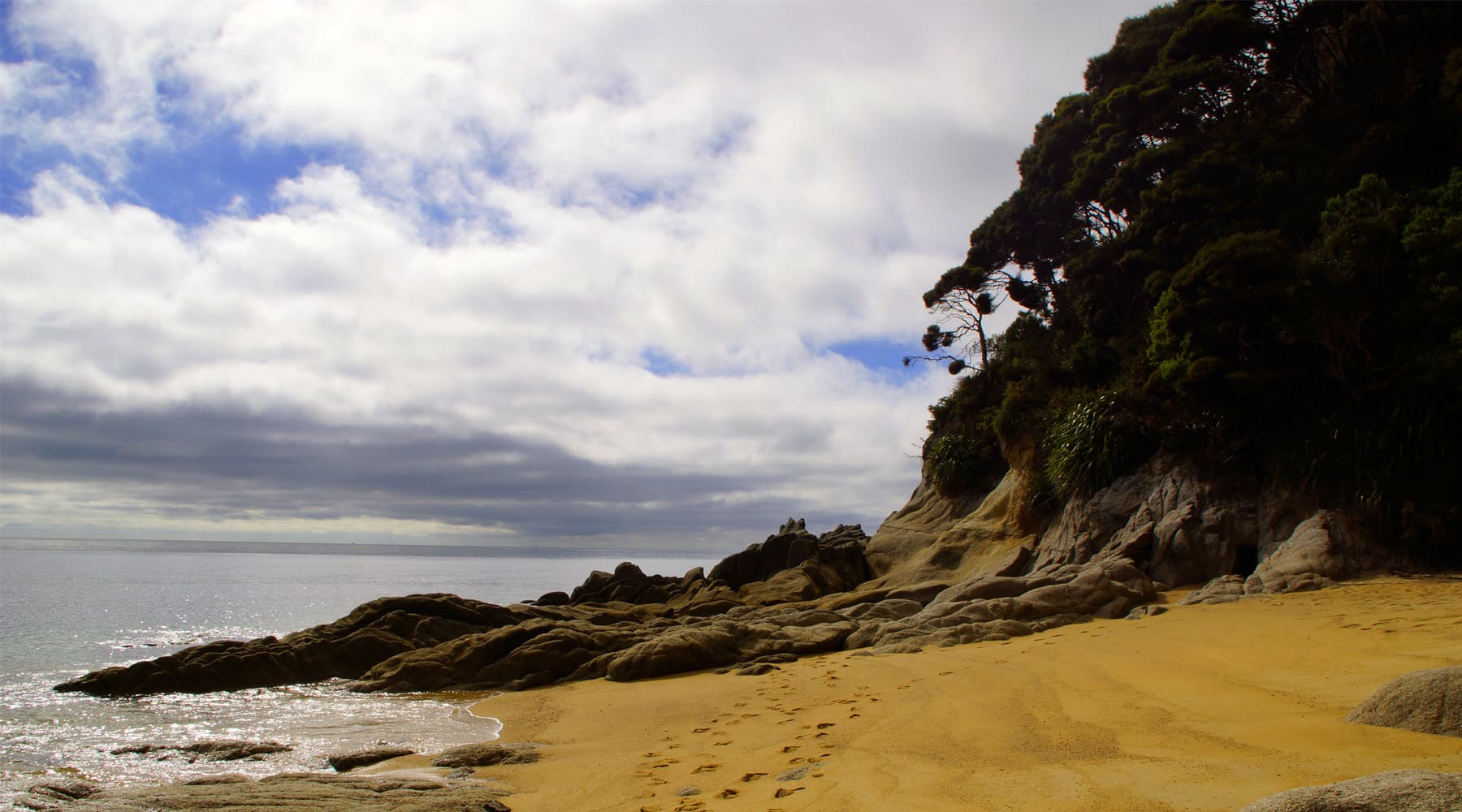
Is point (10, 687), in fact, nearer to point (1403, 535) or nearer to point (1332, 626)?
point (1332, 626)

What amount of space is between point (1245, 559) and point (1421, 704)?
1143 centimetres

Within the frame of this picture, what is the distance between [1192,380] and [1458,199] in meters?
5.02

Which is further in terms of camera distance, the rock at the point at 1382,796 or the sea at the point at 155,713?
the sea at the point at 155,713

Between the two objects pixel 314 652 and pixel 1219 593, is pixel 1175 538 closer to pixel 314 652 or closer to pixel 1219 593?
pixel 1219 593

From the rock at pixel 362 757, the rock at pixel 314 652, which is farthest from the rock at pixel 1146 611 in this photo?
the rock at pixel 314 652

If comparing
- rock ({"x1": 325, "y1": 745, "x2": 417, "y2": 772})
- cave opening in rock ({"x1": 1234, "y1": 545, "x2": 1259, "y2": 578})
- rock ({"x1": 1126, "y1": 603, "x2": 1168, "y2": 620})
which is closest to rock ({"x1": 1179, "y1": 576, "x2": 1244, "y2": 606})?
rock ({"x1": 1126, "y1": 603, "x2": 1168, "y2": 620})

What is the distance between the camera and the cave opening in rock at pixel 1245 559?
15172mm

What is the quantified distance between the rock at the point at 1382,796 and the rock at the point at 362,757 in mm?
8049

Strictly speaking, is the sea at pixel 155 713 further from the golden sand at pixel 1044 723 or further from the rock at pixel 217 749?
the golden sand at pixel 1044 723

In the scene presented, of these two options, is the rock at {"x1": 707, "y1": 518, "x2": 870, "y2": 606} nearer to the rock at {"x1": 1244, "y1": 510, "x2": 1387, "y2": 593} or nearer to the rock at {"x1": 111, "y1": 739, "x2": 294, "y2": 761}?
the rock at {"x1": 1244, "y1": 510, "x2": 1387, "y2": 593}

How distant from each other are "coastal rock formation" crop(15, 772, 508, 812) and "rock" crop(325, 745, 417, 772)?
1.02 m

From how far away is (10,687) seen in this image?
14.1 metres

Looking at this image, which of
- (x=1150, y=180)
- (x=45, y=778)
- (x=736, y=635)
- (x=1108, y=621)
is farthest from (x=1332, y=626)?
(x=1150, y=180)

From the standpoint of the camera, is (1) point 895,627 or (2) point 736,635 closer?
(1) point 895,627
